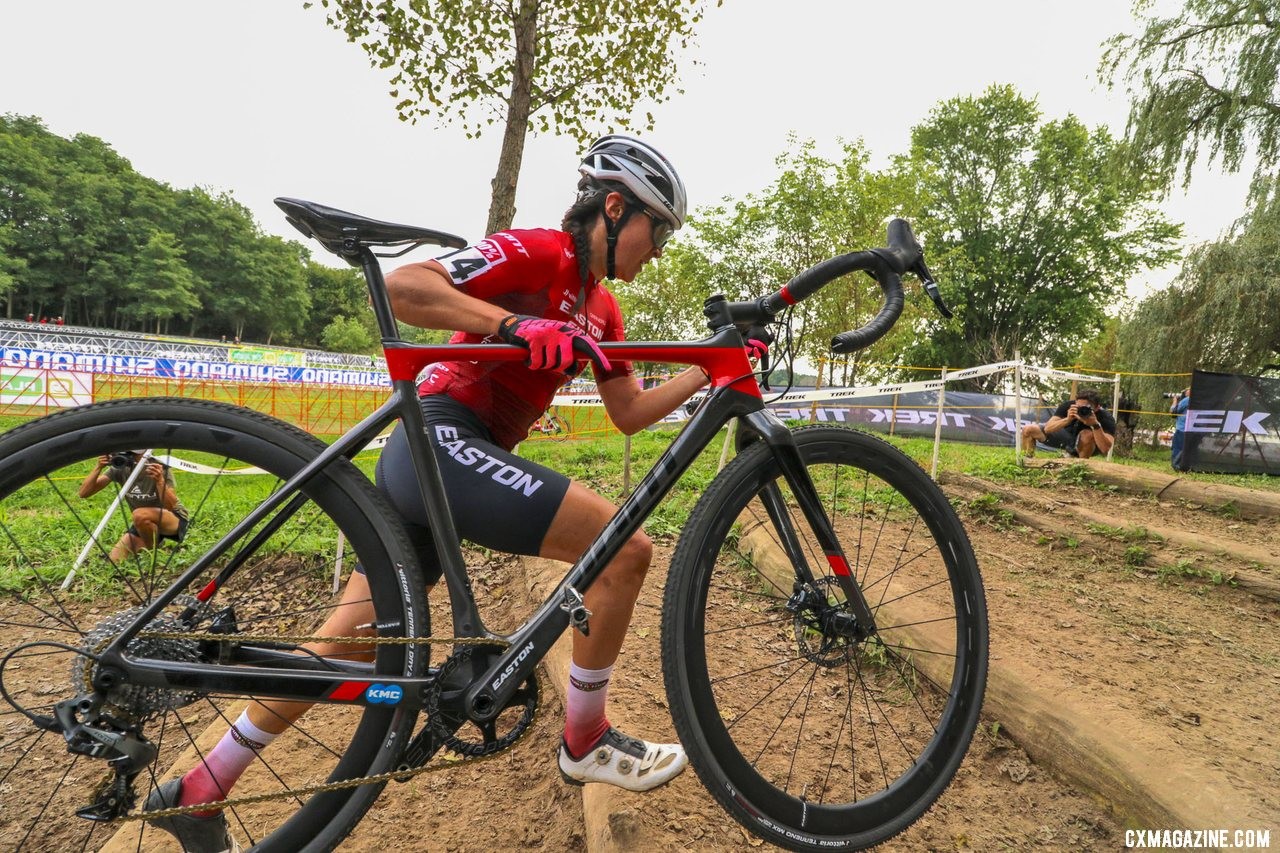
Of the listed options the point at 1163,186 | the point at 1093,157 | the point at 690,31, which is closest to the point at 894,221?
the point at 690,31

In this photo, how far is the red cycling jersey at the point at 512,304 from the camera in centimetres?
182

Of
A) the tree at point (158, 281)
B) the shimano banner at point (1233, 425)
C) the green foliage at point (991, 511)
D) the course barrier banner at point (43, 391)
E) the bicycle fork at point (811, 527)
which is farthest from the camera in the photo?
the tree at point (158, 281)

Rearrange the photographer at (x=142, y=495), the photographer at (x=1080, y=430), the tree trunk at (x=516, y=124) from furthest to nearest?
the photographer at (x=1080, y=430)
the tree trunk at (x=516, y=124)
the photographer at (x=142, y=495)

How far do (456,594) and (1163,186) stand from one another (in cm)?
2161

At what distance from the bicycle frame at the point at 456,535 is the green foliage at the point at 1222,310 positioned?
812 inches

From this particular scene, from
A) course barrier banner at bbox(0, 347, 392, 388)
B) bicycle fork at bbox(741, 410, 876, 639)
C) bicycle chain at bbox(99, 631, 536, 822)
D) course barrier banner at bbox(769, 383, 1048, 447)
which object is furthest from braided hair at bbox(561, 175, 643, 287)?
course barrier banner at bbox(769, 383, 1048, 447)

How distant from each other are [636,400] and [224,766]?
1.65 metres

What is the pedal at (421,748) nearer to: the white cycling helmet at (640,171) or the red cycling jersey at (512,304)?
the red cycling jersey at (512,304)

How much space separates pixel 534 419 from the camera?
2084mm

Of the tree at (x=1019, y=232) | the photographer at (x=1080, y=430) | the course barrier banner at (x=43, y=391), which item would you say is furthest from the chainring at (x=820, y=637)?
the tree at (x=1019, y=232)

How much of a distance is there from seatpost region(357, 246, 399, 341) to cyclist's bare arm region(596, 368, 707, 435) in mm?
727

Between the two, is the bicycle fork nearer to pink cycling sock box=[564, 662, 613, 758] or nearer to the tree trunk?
pink cycling sock box=[564, 662, 613, 758]

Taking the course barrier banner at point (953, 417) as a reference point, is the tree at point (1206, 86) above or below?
above

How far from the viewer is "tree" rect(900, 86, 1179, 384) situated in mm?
29672
